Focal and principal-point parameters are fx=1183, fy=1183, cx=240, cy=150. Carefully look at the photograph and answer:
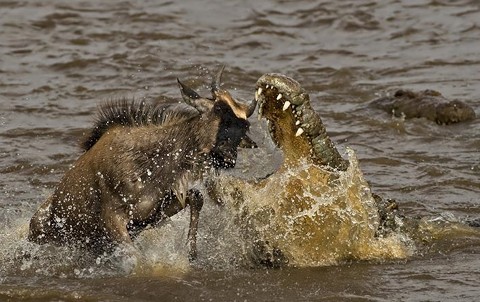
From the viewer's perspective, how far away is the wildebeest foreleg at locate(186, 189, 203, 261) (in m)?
7.27

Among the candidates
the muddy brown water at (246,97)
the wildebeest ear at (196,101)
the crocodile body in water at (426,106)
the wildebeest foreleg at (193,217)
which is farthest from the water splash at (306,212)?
the crocodile body in water at (426,106)

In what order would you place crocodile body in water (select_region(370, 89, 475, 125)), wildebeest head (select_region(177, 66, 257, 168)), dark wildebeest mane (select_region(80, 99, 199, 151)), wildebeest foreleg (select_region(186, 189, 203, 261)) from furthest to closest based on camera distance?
1. crocodile body in water (select_region(370, 89, 475, 125))
2. dark wildebeest mane (select_region(80, 99, 199, 151))
3. wildebeest foreleg (select_region(186, 189, 203, 261))
4. wildebeest head (select_region(177, 66, 257, 168))

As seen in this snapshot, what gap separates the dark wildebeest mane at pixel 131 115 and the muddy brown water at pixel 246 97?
54cm

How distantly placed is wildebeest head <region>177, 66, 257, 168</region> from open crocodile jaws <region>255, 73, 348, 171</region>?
147 millimetres

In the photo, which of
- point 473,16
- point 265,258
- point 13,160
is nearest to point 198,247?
point 265,258

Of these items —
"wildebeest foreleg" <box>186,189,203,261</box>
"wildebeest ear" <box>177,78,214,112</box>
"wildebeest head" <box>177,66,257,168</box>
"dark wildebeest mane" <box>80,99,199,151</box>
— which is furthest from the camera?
"dark wildebeest mane" <box>80,99,199,151</box>

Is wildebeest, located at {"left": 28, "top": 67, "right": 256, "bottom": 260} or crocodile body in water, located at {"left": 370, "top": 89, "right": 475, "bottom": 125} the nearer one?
wildebeest, located at {"left": 28, "top": 67, "right": 256, "bottom": 260}

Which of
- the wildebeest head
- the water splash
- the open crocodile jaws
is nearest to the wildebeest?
the wildebeest head

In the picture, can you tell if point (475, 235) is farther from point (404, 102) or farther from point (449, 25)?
point (449, 25)

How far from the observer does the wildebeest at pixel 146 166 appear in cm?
703

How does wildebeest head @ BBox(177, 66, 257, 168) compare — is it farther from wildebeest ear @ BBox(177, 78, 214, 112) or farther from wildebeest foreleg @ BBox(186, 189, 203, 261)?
wildebeest foreleg @ BBox(186, 189, 203, 261)

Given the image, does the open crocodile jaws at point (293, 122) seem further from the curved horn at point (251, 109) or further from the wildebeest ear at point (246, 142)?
the wildebeest ear at point (246, 142)

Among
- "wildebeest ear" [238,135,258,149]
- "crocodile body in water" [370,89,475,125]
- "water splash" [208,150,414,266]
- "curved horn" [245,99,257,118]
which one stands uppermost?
"curved horn" [245,99,257,118]

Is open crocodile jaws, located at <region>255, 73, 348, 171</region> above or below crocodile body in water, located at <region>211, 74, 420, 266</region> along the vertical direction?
above
